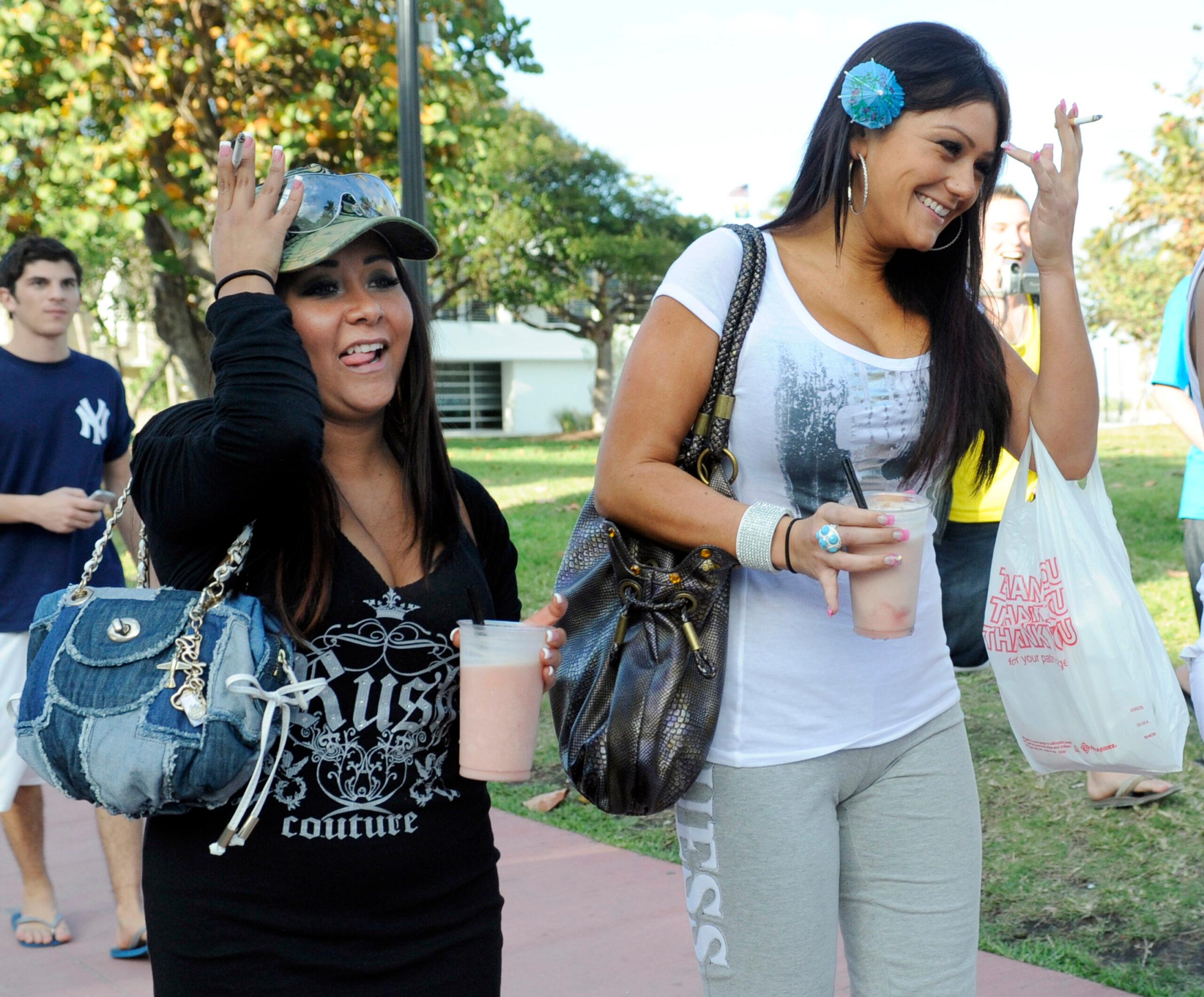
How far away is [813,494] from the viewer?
2.20m

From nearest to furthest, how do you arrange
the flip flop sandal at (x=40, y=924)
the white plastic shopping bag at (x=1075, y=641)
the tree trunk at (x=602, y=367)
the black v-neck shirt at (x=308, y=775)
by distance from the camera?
the black v-neck shirt at (x=308, y=775)
the white plastic shopping bag at (x=1075, y=641)
the flip flop sandal at (x=40, y=924)
the tree trunk at (x=602, y=367)

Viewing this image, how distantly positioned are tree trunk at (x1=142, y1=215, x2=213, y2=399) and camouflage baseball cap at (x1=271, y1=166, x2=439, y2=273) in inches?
370

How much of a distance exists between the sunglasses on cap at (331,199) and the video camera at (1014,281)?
120 inches

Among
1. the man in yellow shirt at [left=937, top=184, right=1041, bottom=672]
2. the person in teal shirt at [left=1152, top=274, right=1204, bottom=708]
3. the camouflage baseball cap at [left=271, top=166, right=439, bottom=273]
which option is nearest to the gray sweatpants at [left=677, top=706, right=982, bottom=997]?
the camouflage baseball cap at [left=271, top=166, right=439, bottom=273]

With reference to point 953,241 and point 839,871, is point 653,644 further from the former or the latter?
point 953,241

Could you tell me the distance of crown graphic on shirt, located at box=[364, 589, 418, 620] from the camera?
208 centimetres

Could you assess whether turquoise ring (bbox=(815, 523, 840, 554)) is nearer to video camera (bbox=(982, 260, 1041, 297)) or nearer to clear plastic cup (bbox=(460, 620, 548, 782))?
clear plastic cup (bbox=(460, 620, 548, 782))

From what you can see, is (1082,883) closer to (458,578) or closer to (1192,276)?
(1192,276)

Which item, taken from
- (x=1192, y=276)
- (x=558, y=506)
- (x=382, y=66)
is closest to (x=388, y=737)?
(x=1192, y=276)

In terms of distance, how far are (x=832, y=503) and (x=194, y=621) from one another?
0.94m

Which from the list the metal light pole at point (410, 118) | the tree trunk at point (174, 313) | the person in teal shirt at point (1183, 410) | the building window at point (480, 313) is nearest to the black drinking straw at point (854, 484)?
the person in teal shirt at point (1183, 410)

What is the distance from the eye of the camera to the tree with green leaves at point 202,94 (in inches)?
376

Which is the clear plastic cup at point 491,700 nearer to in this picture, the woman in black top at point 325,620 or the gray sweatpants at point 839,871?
the woman in black top at point 325,620

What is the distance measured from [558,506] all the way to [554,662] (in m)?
12.5
